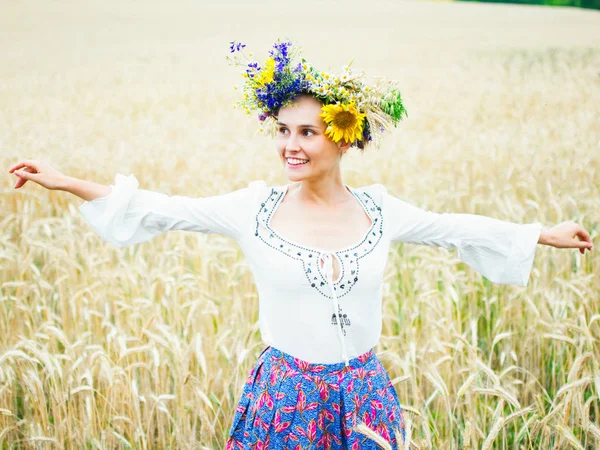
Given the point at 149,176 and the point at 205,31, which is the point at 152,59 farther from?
the point at 149,176

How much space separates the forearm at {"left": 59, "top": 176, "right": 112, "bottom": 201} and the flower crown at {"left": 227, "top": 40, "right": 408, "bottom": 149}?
1.45 ft

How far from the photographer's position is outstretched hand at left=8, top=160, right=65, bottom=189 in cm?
146

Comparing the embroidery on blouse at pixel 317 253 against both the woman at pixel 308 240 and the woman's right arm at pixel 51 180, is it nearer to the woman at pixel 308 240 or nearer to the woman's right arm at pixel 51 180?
the woman at pixel 308 240

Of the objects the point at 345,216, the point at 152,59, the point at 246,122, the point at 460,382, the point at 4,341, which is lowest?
the point at 460,382

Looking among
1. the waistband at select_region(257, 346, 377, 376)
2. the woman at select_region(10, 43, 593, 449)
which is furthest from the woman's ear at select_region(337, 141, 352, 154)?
the waistband at select_region(257, 346, 377, 376)

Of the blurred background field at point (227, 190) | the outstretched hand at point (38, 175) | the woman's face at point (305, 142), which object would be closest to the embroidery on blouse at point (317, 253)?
the woman's face at point (305, 142)

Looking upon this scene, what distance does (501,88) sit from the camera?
6.63 metres

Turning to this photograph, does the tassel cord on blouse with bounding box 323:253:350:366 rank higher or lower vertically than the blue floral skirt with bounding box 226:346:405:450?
higher

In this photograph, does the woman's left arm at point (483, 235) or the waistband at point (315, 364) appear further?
the woman's left arm at point (483, 235)

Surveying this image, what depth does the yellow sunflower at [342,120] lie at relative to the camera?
1.52 meters

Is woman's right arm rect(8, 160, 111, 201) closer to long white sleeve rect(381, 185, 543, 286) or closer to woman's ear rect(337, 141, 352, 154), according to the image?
woman's ear rect(337, 141, 352, 154)

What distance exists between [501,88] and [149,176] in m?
3.87

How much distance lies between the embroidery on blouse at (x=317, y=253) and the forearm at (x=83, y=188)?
0.37 metres

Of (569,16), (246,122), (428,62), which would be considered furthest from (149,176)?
(428,62)
